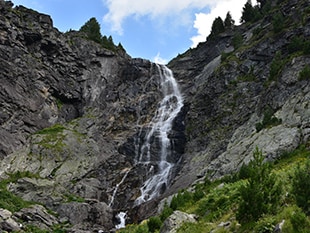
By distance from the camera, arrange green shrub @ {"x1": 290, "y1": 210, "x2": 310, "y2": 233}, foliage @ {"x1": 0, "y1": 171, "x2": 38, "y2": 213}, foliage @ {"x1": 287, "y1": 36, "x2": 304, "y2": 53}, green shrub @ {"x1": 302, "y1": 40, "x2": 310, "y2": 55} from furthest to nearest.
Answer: foliage @ {"x1": 287, "y1": 36, "x2": 304, "y2": 53} → green shrub @ {"x1": 302, "y1": 40, "x2": 310, "y2": 55} → foliage @ {"x1": 0, "y1": 171, "x2": 38, "y2": 213} → green shrub @ {"x1": 290, "y1": 210, "x2": 310, "y2": 233}

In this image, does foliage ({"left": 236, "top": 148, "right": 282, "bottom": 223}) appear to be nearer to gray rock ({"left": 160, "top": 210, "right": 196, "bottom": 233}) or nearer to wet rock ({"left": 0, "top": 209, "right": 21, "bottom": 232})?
gray rock ({"left": 160, "top": 210, "right": 196, "bottom": 233})

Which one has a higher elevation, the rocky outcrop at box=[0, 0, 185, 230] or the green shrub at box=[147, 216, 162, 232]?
the rocky outcrop at box=[0, 0, 185, 230]

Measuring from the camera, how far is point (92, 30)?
75312 mm

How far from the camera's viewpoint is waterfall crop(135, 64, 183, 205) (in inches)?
1639

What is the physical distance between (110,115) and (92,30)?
26.8m

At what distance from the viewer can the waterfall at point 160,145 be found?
137 feet

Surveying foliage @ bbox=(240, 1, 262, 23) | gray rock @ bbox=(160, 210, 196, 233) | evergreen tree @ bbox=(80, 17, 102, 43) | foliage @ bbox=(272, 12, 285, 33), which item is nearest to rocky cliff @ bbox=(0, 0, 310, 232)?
foliage @ bbox=(272, 12, 285, 33)

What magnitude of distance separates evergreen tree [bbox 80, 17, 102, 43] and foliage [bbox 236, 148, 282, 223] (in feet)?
211

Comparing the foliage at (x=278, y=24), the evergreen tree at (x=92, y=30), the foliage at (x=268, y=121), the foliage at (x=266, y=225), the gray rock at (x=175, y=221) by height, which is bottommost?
the foliage at (x=266, y=225)

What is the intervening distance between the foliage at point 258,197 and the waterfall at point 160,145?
91.6 feet

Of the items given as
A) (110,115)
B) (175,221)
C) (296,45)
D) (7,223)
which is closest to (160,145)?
(110,115)

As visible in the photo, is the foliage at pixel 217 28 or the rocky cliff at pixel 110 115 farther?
the foliage at pixel 217 28

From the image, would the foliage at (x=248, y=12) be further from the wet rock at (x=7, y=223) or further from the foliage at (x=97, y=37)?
the wet rock at (x=7, y=223)

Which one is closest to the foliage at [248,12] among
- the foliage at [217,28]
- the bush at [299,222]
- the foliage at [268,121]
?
the foliage at [217,28]
